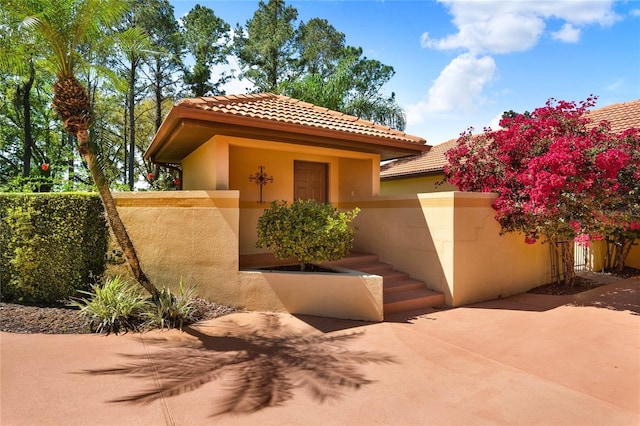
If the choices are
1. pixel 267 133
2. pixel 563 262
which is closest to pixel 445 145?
pixel 563 262

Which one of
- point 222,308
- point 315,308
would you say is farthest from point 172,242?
point 315,308

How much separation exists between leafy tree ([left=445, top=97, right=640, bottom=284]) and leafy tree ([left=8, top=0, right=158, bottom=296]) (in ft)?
26.1

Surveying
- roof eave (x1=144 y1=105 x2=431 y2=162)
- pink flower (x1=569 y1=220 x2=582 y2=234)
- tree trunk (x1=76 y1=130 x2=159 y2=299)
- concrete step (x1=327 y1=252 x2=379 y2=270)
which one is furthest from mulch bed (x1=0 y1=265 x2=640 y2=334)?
pink flower (x1=569 y1=220 x2=582 y2=234)

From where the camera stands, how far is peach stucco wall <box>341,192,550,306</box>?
7508 millimetres

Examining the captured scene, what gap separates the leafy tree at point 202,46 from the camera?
2423cm

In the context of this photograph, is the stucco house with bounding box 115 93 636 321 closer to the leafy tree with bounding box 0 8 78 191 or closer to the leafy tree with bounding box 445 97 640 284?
the leafy tree with bounding box 445 97 640 284

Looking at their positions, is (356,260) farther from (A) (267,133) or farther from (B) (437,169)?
(B) (437,169)

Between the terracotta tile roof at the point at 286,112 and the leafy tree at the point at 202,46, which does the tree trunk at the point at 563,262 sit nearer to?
the terracotta tile roof at the point at 286,112

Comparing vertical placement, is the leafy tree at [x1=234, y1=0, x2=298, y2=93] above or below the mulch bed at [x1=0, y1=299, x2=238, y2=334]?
above

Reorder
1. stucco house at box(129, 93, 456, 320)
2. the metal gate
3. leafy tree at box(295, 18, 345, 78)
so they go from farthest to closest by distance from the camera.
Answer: leafy tree at box(295, 18, 345, 78)
the metal gate
stucco house at box(129, 93, 456, 320)

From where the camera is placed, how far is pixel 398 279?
8.30 metres

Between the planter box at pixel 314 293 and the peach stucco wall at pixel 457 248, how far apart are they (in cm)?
201

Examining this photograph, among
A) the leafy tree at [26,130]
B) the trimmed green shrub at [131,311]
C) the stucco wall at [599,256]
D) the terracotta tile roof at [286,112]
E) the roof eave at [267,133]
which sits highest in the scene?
the leafy tree at [26,130]

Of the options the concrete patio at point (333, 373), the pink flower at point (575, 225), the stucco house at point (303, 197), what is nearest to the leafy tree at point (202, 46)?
the stucco house at point (303, 197)
